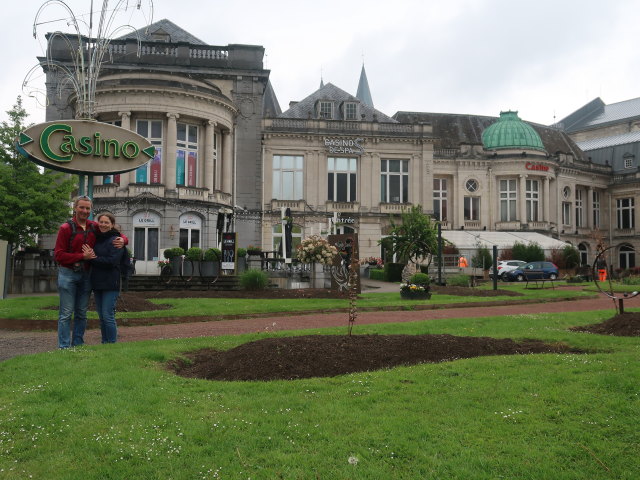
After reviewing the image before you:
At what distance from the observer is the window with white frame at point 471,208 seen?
57.7 metres

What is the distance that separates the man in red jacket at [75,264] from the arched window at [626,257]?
66.5 m

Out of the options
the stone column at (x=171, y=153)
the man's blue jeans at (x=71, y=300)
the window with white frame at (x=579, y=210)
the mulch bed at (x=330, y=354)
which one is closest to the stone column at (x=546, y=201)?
the window with white frame at (x=579, y=210)

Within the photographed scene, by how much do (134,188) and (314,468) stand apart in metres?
34.0

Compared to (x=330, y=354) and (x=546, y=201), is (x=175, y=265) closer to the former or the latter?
(x=330, y=354)

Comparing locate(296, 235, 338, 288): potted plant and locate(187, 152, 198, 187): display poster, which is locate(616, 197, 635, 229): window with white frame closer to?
locate(187, 152, 198, 187): display poster

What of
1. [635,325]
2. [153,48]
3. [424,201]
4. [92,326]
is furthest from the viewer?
[424,201]

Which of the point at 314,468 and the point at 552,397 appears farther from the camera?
the point at 552,397

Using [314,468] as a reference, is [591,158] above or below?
above

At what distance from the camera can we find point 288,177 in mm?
49344

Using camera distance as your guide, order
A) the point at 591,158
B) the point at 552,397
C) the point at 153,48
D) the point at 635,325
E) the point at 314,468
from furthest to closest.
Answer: the point at 591,158 < the point at 153,48 < the point at 635,325 < the point at 552,397 < the point at 314,468

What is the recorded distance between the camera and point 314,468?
441 cm

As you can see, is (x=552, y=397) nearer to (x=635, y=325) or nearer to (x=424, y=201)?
(x=635, y=325)

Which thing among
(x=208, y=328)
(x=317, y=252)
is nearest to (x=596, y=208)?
(x=317, y=252)

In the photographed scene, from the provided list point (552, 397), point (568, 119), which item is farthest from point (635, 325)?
point (568, 119)
